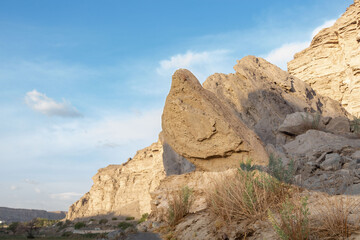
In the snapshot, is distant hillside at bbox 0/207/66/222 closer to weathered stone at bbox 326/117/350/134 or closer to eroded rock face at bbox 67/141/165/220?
eroded rock face at bbox 67/141/165/220

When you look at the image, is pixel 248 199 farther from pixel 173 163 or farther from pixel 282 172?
pixel 173 163

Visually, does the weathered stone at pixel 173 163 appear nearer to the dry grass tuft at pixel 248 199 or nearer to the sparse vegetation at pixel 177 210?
the sparse vegetation at pixel 177 210

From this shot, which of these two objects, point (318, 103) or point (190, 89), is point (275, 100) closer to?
point (318, 103)

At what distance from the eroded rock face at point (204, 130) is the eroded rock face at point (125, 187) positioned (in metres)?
35.9

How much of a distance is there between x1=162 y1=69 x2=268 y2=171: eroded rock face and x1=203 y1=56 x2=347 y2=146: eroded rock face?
5.68m

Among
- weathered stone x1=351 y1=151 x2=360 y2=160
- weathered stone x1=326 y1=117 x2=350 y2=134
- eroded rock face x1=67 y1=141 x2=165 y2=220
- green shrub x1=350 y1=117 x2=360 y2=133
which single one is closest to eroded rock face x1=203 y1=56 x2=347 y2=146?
weathered stone x1=326 y1=117 x2=350 y2=134

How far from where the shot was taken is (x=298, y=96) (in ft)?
62.8

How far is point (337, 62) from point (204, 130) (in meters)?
22.1

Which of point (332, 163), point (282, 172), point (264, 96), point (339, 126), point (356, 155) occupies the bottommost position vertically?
point (282, 172)

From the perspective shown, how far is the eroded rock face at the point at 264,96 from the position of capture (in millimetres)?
16078

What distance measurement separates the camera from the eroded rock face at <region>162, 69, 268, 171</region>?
336 inches

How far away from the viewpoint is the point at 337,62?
25391 mm

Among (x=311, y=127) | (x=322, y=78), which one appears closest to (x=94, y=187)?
(x=322, y=78)

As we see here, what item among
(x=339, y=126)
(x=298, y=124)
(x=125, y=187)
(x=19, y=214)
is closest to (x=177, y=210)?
(x=298, y=124)
